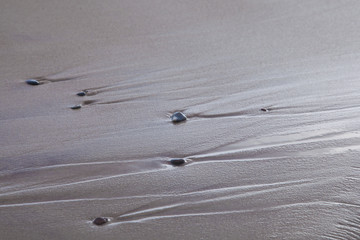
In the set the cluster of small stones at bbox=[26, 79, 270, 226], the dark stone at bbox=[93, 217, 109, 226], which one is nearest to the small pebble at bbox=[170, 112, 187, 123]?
the cluster of small stones at bbox=[26, 79, 270, 226]

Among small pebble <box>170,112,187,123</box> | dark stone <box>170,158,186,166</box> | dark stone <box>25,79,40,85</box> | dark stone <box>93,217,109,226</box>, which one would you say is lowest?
dark stone <box>93,217,109,226</box>

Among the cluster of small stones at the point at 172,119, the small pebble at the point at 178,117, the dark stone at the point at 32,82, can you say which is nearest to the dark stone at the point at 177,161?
the cluster of small stones at the point at 172,119

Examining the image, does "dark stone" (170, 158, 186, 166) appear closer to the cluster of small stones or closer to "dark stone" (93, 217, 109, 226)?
the cluster of small stones

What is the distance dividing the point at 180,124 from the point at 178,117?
75 mm

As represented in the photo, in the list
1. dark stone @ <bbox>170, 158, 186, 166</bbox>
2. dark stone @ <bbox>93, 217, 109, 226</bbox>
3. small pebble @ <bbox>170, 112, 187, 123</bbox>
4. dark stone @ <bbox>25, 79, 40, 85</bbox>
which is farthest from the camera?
dark stone @ <bbox>25, 79, 40, 85</bbox>

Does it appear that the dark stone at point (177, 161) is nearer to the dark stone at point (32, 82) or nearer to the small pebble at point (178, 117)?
the small pebble at point (178, 117)

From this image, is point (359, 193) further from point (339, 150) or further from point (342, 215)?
point (339, 150)

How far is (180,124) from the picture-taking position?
3.42 meters

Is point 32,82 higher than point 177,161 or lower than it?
higher

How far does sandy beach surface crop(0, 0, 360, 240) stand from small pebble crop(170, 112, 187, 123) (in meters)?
0.04

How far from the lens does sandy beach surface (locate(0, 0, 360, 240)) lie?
93.4 inches

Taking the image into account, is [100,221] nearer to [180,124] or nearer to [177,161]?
[177,161]

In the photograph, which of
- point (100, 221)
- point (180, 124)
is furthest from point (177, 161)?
point (100, 221)

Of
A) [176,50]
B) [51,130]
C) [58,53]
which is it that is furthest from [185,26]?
[51,130]
